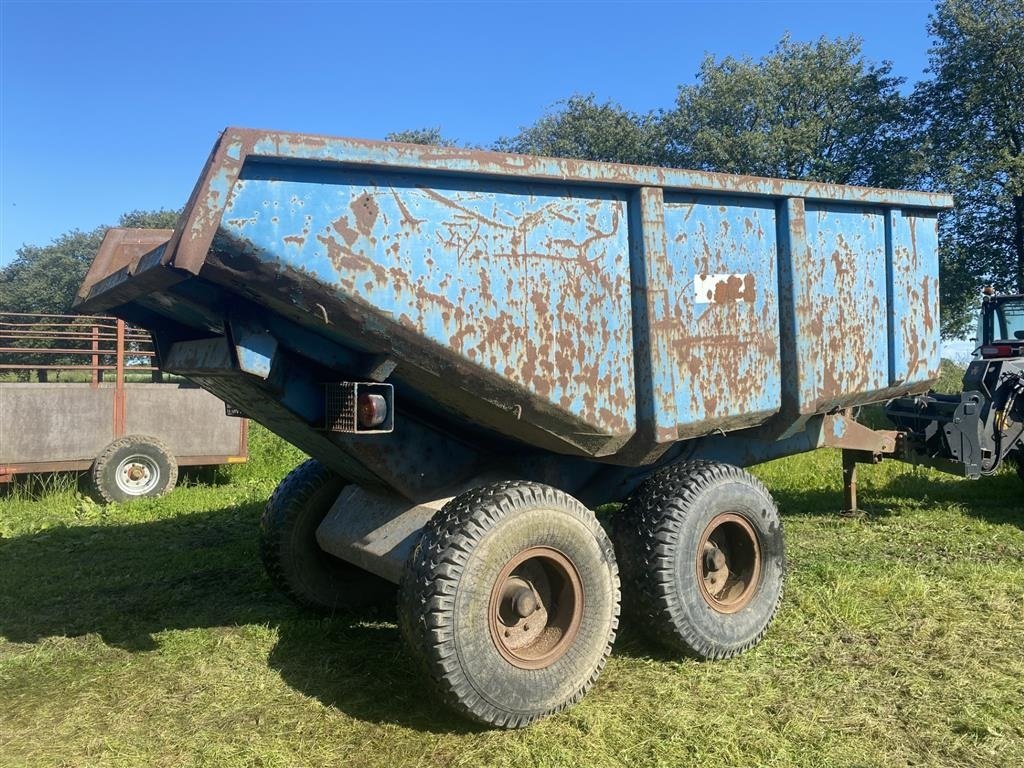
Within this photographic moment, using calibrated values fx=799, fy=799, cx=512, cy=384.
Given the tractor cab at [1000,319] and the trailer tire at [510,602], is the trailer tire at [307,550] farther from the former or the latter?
the tractor cab at [1000,319]

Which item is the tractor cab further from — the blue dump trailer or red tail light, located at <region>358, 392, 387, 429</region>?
red tail light, located at <region>358, 392, 387, 429</region>

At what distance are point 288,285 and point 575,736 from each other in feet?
6.65

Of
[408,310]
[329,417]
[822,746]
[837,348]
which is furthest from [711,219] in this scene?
[822,746]

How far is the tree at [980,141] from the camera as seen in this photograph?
68.0 ft

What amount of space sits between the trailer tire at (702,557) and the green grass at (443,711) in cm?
16

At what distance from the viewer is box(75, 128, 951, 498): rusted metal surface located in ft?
9.44

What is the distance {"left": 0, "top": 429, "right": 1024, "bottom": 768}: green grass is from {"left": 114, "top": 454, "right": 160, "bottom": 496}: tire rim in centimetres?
275

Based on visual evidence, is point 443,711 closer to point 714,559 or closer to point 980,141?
point 714,559

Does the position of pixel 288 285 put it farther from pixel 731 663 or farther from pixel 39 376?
pixel 39 376

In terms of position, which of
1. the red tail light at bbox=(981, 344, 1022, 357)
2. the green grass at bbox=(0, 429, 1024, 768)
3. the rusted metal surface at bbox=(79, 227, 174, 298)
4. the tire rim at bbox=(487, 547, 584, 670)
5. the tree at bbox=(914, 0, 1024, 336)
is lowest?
the green grass at bbox=(0, 429, 1024, 768)

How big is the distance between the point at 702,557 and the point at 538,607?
0.97 meters

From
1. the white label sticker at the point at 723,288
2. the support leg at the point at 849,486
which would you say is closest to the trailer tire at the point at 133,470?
the support leg at the point at 849,486

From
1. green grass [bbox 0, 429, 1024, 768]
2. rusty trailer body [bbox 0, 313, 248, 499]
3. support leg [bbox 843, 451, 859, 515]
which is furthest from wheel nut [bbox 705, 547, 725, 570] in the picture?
rusty trailer body [bbox 0, 313, 248, 499]

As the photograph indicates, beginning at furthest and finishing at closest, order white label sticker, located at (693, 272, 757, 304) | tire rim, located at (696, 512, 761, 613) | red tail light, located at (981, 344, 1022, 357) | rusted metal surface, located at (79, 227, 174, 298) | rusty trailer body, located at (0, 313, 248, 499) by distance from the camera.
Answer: rusty trailer body, located at (0, 313, 248, 499) → red tail light, located at (981, 344, 1022, 357) → tire rim, located at (696, 512, 761, 613) → white label sticker, located at (693, 272, 757, 304) → rusted metal surface, located at (79, 227, 174, 298)
